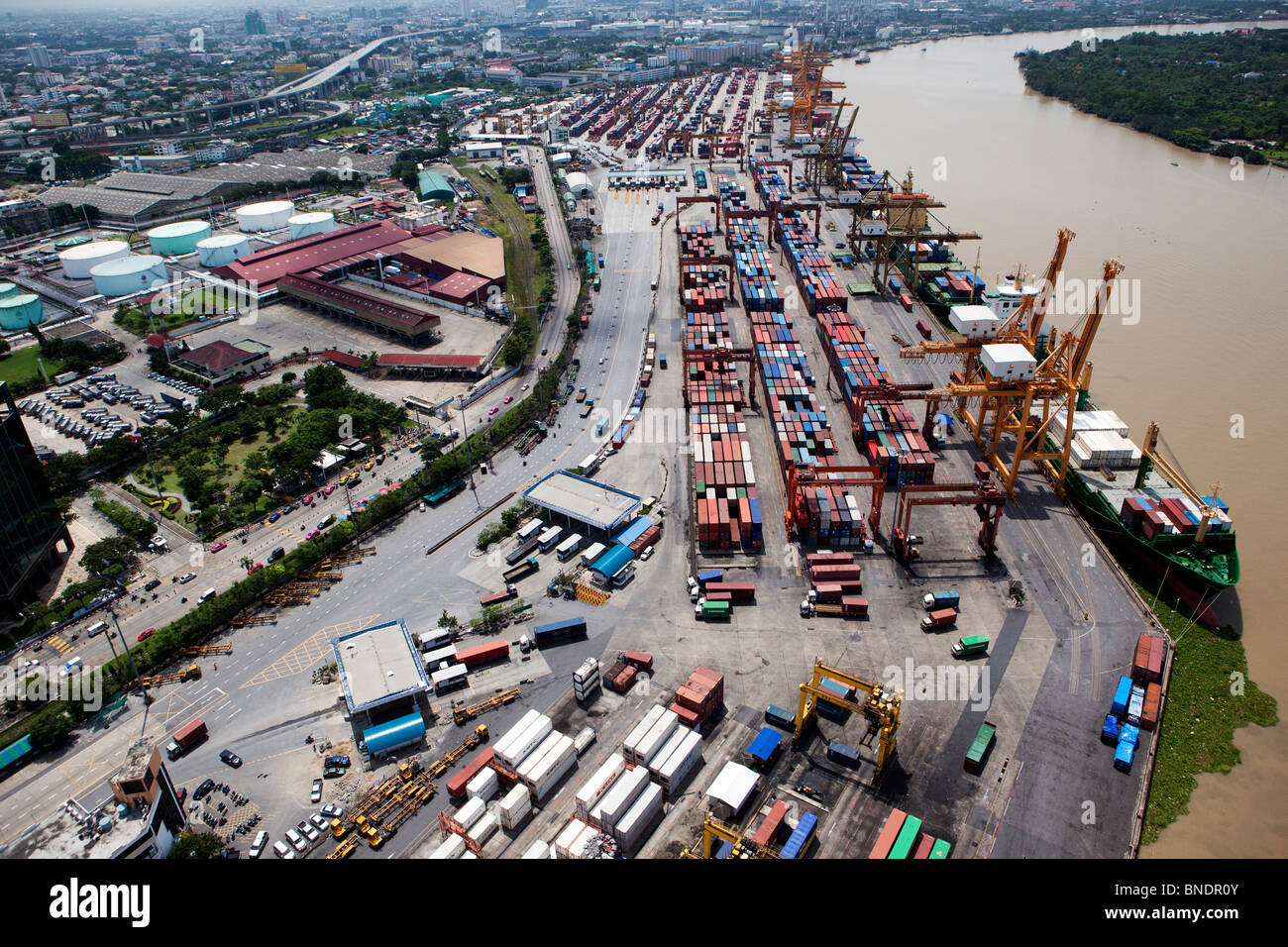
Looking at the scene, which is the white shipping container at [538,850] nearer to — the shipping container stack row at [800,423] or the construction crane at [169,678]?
the construction crane at [169,678]

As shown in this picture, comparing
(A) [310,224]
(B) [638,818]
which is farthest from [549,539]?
(A) [310,224]

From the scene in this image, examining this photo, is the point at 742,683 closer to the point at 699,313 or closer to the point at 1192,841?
the point at 1192,841

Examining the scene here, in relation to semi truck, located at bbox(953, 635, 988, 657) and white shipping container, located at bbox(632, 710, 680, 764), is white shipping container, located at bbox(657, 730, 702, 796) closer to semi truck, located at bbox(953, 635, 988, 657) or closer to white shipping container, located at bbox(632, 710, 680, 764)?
white shipping container, located at bbox(632, 710, 680, 764)

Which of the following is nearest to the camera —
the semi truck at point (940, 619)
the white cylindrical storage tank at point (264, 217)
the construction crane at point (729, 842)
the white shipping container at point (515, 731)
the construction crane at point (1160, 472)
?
the construction crane at point (729, 842)

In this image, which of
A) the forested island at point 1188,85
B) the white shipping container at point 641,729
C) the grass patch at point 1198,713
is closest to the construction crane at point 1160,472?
the grass patch at point 1198,713

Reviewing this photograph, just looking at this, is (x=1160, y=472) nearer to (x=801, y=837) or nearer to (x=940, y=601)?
(x=940, y=601)
